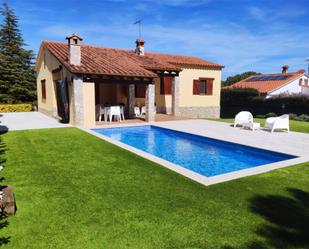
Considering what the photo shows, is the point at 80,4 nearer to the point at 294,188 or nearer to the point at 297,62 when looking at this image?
the point at 294,188

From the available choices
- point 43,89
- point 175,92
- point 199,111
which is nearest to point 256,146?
point 175,92

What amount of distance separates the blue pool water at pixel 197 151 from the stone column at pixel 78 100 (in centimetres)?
154

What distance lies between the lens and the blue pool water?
343 inches

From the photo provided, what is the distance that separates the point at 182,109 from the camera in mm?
23312

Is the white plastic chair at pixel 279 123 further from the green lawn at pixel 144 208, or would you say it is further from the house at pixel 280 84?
the house at pixel 280 84

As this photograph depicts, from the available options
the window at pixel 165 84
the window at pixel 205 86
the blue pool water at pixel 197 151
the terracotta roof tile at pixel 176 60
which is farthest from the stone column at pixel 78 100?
the window at pixel 205 86

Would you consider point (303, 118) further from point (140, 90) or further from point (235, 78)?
point (235, 78)

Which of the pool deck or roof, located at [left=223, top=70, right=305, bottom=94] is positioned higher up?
roof, located at [left=223, top=70, right=305, bottom=94]

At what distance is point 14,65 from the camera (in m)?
30.7

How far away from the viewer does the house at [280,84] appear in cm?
3444

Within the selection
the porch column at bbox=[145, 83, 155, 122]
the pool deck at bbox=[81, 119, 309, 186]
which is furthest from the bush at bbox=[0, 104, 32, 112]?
the porch column at bbox=[145, 83, 155, 122]

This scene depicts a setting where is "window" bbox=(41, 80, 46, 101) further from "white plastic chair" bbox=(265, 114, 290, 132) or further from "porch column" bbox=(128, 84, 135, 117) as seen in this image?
"white plastic chair" bbox=(265, 114, 290, 132)

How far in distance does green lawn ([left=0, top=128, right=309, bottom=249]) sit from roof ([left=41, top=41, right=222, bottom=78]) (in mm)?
9112

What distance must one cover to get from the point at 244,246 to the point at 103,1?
21250 millimetres
